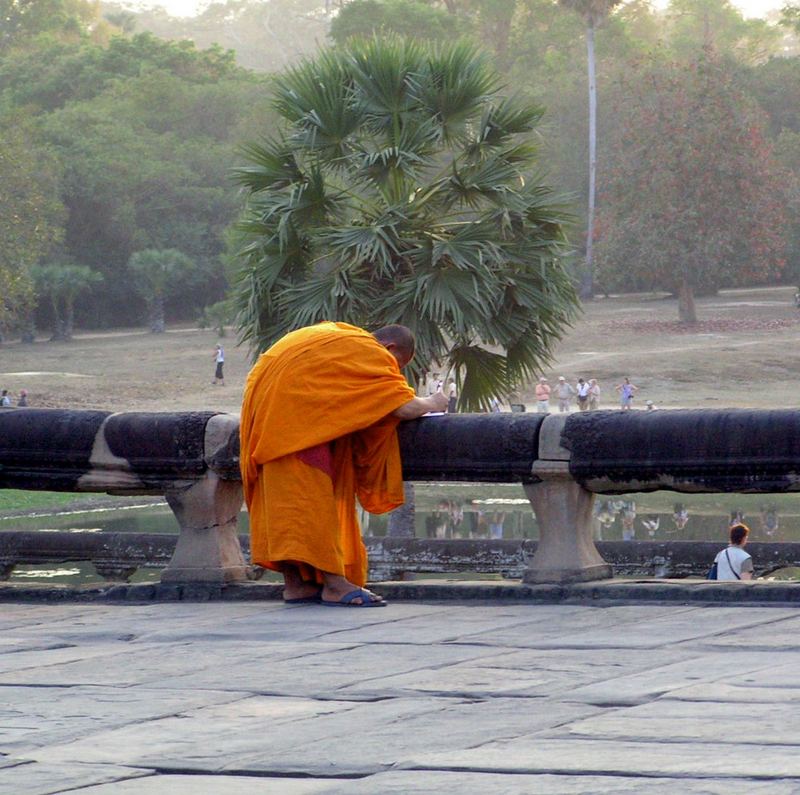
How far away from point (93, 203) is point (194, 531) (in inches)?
2068

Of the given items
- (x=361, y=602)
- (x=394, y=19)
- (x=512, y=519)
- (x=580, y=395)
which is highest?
(x=394, y=19)

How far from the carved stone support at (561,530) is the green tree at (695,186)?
145 feet

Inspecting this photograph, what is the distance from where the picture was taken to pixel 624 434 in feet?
20.6

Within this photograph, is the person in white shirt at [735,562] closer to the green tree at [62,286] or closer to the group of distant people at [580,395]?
the group of distant people at [580,395]

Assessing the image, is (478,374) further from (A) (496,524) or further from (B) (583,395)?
(B) (583,395)

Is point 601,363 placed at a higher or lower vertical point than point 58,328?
→ lower

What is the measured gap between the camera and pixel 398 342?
22.3 feet

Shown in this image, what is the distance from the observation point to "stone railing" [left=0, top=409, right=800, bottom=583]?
6160mm

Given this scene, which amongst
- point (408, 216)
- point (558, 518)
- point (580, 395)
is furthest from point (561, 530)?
point (580, 395)

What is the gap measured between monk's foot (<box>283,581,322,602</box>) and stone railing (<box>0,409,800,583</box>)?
48 centimetres

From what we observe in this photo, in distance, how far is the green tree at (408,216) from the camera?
16141mm

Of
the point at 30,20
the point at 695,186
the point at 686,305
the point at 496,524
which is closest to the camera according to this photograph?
the point at 496,524

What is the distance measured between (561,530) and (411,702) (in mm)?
2481

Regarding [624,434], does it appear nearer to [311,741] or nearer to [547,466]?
[547,466]
